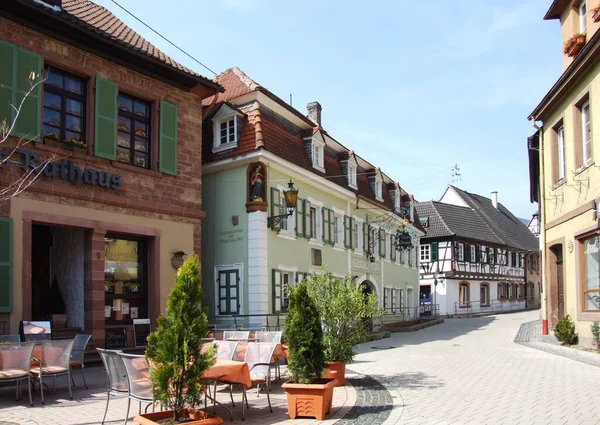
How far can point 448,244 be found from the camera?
4269 cm

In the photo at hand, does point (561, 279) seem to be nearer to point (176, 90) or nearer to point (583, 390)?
point (583, 390)

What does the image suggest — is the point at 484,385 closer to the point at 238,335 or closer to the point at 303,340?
the point at 303,340

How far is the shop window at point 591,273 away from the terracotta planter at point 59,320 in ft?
38.3

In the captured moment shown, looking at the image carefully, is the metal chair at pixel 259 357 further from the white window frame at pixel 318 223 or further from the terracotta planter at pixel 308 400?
the white window frame at pixel 318 223

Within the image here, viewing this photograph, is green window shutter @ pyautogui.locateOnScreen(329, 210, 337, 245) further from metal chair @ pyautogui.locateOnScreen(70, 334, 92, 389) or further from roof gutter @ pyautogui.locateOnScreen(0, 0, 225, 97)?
metal chair @ pyautogui.locateOnScreen(70, 334, 92, 389)

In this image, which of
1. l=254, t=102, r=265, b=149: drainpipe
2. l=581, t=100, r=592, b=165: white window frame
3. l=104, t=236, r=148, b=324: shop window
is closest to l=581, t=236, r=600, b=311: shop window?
l=581, t=100, r=592, b=165: white window frame

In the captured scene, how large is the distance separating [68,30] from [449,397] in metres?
10.1

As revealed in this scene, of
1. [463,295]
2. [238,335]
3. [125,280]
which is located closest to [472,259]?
[463,295]

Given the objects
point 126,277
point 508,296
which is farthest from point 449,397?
point 508,296

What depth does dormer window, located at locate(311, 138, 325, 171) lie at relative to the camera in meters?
21.7

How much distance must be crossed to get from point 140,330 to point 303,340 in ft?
24.5

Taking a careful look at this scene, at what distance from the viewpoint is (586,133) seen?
15.2 metres

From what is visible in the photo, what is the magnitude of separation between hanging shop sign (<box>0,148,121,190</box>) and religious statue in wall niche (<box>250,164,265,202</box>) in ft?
16.7

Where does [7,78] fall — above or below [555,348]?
above
